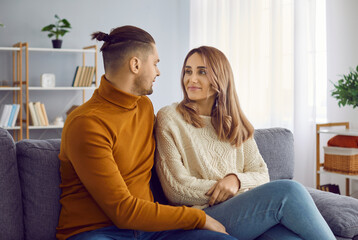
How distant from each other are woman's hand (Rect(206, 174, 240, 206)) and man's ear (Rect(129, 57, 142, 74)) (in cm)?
52

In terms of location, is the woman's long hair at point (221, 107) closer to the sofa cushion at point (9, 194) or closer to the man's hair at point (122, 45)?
the man's hair at point (122, 45)

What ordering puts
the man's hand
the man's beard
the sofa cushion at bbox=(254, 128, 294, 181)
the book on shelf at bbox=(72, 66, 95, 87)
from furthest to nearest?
the book on shelf at bbox=(72, 66, 95, 87) → the sofa cushion at bbox=(254, 128, 294, 181) → the man's beard → the man's hand

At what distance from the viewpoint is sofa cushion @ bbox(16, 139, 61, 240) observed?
148 centimetres

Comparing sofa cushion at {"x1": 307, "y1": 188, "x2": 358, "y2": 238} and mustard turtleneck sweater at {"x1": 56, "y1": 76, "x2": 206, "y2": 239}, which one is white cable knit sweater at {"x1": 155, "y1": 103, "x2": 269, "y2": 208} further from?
sofa cushion at {"x1": 307, "y1": 188, "x2": 358, "y2": 238}

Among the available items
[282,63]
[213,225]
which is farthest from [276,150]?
[282,63]

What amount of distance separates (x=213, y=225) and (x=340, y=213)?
56cm

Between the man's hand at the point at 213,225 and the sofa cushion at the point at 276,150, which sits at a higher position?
the sofa cushion at the point at 276,150

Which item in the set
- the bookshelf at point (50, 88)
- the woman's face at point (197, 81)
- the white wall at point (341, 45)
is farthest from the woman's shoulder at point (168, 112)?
the bookshelf at point (50, 88)

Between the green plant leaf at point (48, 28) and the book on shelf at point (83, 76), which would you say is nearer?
the green plant leaf at point (48, 28)

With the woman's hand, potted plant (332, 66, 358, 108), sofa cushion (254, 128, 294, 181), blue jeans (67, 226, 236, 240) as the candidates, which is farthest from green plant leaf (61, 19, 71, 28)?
blue jeans (67, 226, 236, 240)

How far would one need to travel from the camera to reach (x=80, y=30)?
184 inches

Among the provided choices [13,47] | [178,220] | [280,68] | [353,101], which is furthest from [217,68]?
[13,47]

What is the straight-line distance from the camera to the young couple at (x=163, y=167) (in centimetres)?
133

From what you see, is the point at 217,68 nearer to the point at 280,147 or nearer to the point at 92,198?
the point at 280,147
